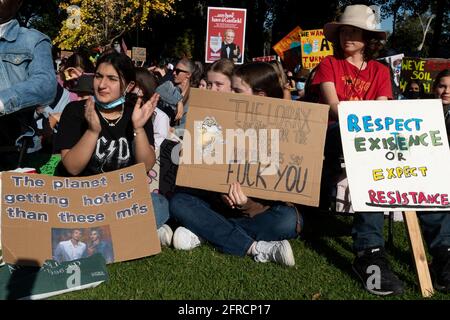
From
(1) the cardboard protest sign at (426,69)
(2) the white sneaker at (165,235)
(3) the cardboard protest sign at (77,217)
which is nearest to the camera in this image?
(3) the cardboard protest sign at (77,217)

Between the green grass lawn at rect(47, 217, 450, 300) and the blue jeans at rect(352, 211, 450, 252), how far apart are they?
24 cm

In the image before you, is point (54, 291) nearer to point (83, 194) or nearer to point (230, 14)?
point (83, 194)

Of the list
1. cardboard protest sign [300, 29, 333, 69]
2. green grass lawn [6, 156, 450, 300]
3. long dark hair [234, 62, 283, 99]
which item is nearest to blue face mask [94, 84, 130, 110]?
green grass lawn [6, 156, 450, 300]

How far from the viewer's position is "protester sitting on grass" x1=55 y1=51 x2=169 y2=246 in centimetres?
393

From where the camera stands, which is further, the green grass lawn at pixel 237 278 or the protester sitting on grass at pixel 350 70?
the protester sitting on grass at pixel 350 70

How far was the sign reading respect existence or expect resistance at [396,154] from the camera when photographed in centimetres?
350

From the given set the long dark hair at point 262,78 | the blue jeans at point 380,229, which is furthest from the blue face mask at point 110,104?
the blue jeans at point 380,229

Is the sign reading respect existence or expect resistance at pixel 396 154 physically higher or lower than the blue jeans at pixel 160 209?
higher

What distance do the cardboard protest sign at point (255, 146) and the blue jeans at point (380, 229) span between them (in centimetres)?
34

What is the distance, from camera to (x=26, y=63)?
349cm

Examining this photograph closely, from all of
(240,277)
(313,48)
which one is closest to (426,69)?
(313,48)

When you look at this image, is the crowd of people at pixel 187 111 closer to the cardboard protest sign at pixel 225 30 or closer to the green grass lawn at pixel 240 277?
the green grass lawn at pixel 240 277

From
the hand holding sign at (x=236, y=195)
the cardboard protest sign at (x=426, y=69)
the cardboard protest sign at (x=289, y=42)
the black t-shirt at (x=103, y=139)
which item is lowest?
the hand holding sign at (x=236, y=195)

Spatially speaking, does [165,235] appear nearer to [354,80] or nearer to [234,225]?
[234,225]
